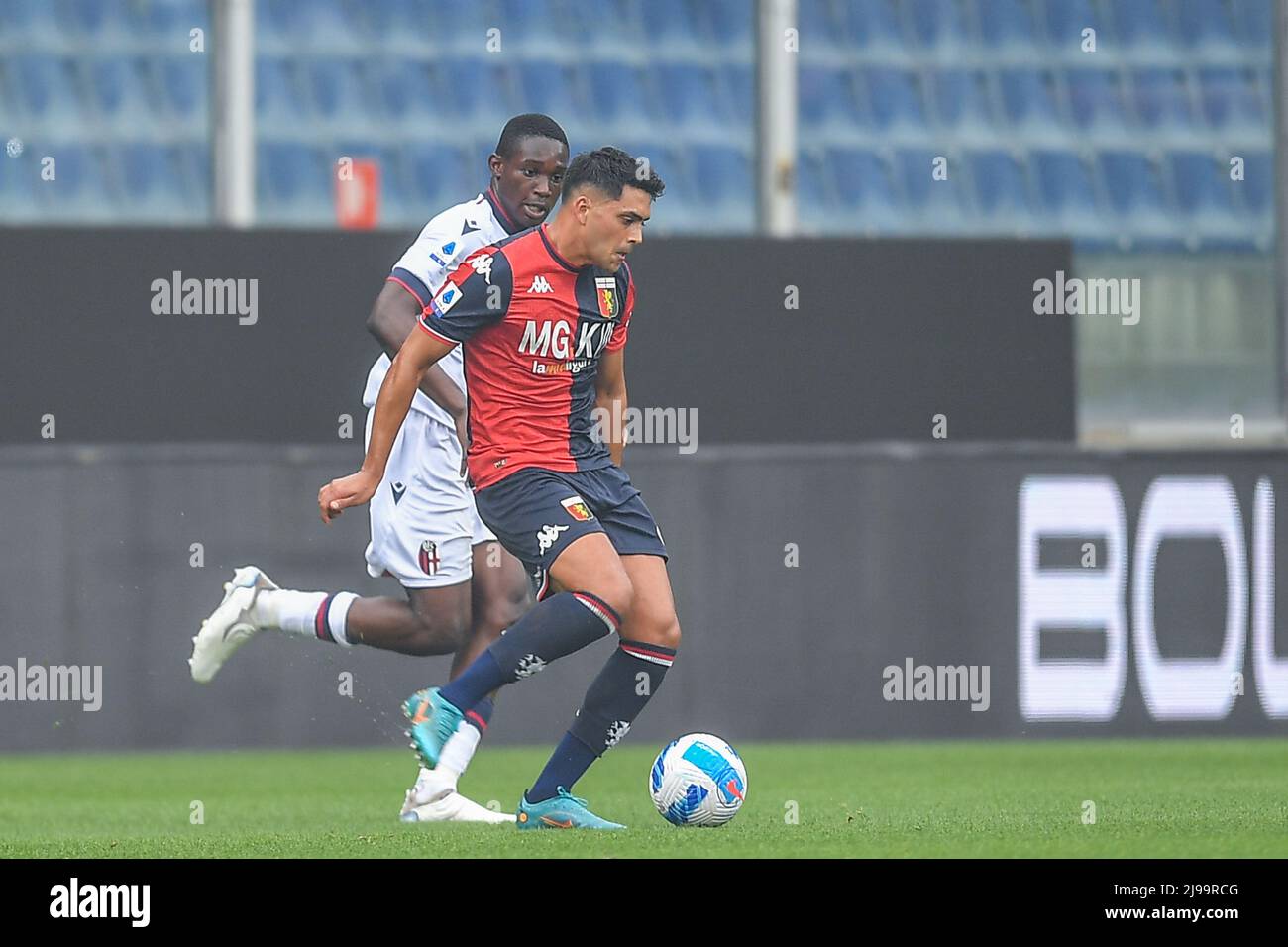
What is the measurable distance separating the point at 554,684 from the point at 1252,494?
3.33 metres

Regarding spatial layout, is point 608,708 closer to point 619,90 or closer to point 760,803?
point 760,803

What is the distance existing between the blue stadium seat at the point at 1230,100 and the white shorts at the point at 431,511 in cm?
702

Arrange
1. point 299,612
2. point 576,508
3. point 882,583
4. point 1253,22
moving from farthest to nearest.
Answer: point 1253,22 → point 882,583 → point 299,612 → point 576,508

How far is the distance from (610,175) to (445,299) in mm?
594

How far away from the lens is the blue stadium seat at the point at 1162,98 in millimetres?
13625

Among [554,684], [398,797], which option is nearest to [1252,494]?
[554,684]

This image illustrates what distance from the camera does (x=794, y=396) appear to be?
10789 millimetres

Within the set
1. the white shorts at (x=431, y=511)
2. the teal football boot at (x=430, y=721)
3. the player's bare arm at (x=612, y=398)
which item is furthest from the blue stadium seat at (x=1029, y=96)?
the teal football boot at (x=430, y=721)

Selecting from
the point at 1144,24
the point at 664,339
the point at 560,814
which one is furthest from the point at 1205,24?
the point at 560,814

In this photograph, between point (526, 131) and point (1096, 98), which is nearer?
point (526, 131)

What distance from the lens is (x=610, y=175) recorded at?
679cm

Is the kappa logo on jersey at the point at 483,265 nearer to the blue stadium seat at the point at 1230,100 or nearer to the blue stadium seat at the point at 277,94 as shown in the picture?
the blue stadium seat at the point at 277,94

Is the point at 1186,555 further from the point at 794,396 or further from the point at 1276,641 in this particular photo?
the point at 794,396

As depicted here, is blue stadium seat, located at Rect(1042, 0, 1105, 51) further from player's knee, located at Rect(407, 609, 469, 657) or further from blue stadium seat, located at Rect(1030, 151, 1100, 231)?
player's knee, located at Rect(407, 609, 469, 657)
